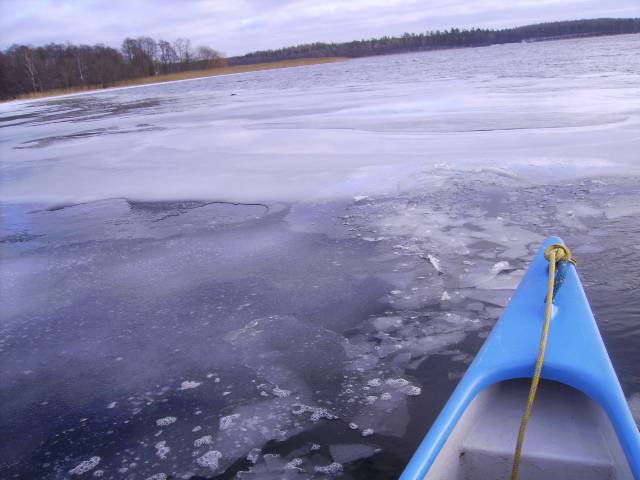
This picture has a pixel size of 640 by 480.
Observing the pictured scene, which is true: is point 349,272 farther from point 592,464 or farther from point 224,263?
point 592,464

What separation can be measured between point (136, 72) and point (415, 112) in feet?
196

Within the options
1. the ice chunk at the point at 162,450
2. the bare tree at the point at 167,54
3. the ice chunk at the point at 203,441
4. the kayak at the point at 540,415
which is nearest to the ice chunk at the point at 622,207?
the kayak at the point at 540,415

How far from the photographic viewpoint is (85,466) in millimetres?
1968

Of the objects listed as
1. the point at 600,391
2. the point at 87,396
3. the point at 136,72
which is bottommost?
the point at 87,396

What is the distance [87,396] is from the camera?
2.36 m

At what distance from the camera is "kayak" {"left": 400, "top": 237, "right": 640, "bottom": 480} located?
4.97 feet

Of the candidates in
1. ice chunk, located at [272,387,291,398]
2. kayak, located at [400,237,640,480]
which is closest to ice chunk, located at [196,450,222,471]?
ice chunk, located at [272,387,291,398]

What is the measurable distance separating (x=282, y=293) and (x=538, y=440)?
1831mm

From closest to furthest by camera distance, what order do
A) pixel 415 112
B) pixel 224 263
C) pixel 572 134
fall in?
pixel 224 263
pixel 572 134
pixel 415 112

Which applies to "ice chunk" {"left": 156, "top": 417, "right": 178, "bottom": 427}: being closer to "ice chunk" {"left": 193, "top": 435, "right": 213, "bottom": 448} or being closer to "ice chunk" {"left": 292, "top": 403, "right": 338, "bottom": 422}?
"ice chunk" {"left": 193, "top": 435, "right": 213, "bottom": 448}

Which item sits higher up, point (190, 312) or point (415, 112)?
point (415, 112)

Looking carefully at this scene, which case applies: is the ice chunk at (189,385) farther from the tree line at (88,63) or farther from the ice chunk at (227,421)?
the tree line at (88,63)

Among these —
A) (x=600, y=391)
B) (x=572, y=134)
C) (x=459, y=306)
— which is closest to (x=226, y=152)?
(x=572, y=134)

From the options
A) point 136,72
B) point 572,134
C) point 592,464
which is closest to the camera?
point 592,464
